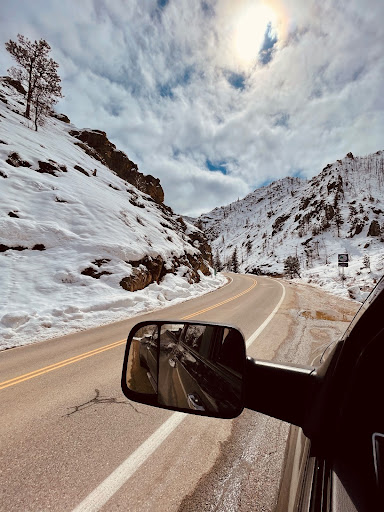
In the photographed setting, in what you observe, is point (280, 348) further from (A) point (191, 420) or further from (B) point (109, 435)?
(B) point (109, 435)

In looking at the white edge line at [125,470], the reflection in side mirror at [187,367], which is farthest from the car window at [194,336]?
the white edge line at [125,470]

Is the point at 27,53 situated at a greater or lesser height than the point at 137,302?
greater

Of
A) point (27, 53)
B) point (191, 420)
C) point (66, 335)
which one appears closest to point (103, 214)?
point (66, 335)

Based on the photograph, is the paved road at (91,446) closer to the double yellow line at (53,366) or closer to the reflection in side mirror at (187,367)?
the double yellow line at (53,366)

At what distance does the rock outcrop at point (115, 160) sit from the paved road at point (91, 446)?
139 ft

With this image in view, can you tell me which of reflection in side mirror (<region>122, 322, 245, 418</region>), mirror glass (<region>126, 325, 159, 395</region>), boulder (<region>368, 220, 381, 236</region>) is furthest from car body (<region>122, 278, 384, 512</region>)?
boulder (<region>368, 220, 381, 236</region>)

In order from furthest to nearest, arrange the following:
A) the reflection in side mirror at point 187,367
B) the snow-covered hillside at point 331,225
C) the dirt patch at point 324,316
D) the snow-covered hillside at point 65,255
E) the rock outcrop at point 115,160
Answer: the snow-covered hillside at point 331,225 < the rock outcrop at point 115,160 < the snow-covered hillside at point 65,255 < the dirt patch at point 324,316 < the reflection in side mirror at point 187,367

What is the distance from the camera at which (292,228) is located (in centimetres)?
12000

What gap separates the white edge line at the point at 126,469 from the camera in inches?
86.3

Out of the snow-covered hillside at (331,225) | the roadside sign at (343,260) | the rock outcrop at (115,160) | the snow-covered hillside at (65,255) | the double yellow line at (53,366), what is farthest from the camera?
the snow-covered hillside at (331,225)

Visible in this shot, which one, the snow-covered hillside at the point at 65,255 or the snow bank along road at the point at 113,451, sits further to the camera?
the snow-covered hillside at the point at 65,255

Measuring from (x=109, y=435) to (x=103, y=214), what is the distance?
18053mm

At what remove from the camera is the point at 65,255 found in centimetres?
1391

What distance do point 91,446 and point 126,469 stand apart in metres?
0.59
